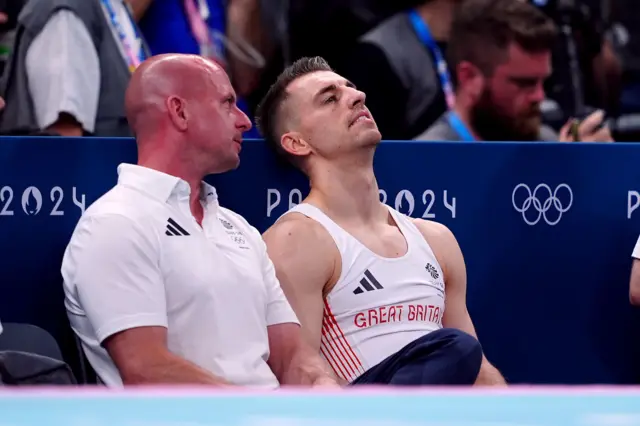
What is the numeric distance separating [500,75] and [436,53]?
32 cm

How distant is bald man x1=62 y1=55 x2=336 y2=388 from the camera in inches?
116

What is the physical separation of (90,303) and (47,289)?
654 mm

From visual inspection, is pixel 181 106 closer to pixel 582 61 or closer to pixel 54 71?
pixel 54 71

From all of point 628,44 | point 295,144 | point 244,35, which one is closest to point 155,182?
point 295,144

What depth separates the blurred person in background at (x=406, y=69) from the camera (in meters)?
4.94

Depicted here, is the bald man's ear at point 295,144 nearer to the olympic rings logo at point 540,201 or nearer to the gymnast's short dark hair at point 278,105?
the gymnast's short dark hair at point 278,105

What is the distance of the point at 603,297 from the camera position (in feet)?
13.6

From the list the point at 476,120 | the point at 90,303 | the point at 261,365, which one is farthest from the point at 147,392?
the point at 476,120

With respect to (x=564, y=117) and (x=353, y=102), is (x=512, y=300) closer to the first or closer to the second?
(x=353, y=102)

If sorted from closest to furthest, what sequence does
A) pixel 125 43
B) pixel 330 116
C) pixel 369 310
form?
pixel 369 310, pixel 330 116, pixel 125 43

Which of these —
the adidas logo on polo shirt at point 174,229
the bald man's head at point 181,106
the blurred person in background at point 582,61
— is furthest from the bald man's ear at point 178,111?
the blurred person in background at point 582,61

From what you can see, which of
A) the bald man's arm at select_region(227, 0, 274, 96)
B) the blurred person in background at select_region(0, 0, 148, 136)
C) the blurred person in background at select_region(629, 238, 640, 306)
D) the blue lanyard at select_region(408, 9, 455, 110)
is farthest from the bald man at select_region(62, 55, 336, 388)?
the blue lanyard at select_region(408, 9, 455, 110)

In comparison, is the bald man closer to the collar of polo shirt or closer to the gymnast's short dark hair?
the collar of polo shirt

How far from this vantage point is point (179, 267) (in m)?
3.07
